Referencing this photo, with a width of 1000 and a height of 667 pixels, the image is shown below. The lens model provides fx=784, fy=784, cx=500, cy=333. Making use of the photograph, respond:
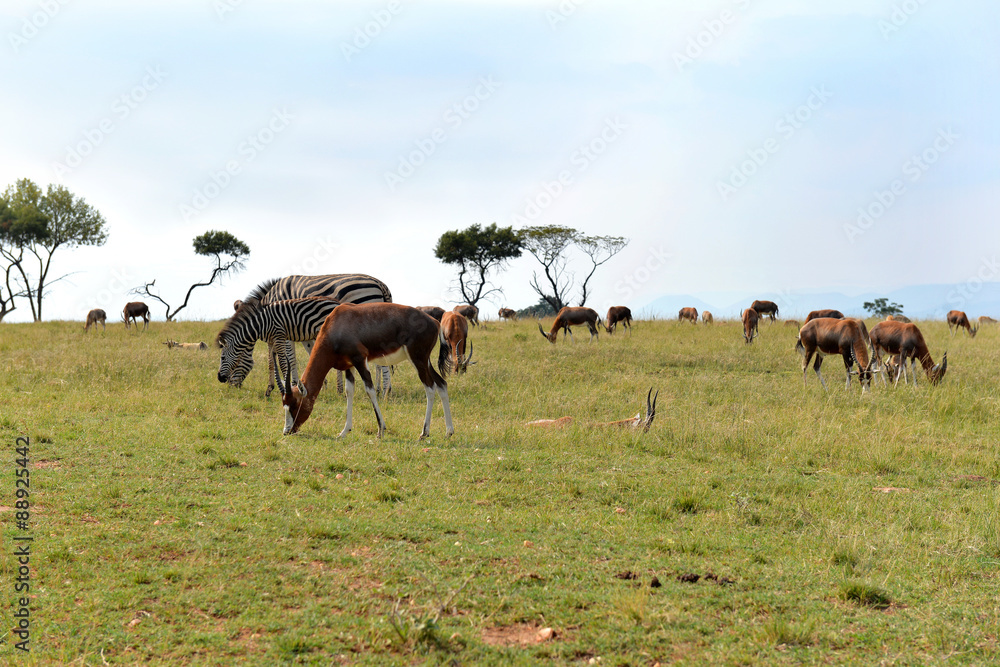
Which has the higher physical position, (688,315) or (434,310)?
(688,315)

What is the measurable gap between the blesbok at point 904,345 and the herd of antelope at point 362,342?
2 cm

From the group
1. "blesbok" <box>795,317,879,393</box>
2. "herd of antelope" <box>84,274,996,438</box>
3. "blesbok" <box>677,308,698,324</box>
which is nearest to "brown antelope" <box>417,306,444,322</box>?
"herd of antelope" <box>84,274,996,438</box>

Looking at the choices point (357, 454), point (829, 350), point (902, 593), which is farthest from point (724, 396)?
point (902, 593)

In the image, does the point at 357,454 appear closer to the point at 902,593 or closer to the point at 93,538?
the point at 93,538

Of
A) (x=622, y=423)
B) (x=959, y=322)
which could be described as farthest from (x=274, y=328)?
(x=959, y=322)

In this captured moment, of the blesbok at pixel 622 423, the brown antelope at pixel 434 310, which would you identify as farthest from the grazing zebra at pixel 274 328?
the brown antelope at pixel 434 310

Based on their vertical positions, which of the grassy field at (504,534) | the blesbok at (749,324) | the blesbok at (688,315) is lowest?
the grassy field at (504,534)

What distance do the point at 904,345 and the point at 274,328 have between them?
13.0m

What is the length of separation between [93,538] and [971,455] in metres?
9.66

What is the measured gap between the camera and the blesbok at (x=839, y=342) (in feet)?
53.5

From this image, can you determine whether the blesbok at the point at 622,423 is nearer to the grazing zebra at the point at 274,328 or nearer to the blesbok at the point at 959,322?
the grazing zebra at the point at 274,328

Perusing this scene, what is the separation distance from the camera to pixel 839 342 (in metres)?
16.5

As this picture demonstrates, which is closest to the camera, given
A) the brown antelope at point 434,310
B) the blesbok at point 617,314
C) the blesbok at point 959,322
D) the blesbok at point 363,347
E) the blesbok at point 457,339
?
the blesbok at point 363,347

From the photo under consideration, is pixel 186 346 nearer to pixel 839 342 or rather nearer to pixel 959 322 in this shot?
pixel 839 342
